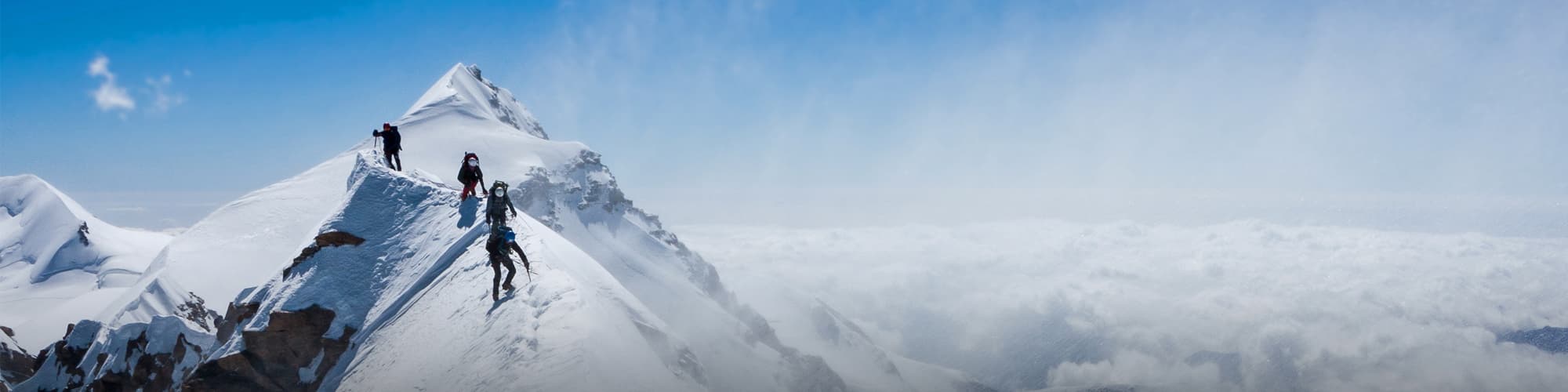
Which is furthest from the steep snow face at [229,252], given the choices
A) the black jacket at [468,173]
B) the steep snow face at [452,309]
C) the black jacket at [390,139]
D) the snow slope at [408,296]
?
the black jacket at [468,173]

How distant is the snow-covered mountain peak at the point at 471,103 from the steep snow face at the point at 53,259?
Result: 38.4 m

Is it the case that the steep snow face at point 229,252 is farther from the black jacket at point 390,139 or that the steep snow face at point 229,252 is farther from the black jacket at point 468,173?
the black jacket at point 468,173

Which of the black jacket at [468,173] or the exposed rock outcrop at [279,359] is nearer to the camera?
the exposed rock outcrop at [279,359]

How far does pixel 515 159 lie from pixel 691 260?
144 feet

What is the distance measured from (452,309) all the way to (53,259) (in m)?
107

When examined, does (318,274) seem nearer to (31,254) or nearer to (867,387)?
(31,254)

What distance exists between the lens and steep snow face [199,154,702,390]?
17094 millimetres

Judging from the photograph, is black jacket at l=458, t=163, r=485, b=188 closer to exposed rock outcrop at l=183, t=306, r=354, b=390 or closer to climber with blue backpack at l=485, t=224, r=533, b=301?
exposed rock outcrop at l=183, t=306, r=354, b=390

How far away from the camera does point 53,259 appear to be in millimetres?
→ 83062

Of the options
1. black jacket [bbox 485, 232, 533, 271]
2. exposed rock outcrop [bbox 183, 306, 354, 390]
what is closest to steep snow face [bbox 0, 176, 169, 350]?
exposed rock outcrop [bbox 183, 306, 354, 390]

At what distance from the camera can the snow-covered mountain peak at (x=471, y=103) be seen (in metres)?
84.0

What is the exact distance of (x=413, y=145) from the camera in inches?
2734

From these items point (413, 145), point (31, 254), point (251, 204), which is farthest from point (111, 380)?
point (31, 254)

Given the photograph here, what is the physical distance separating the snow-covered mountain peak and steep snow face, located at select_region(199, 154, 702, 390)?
59.0 meters
